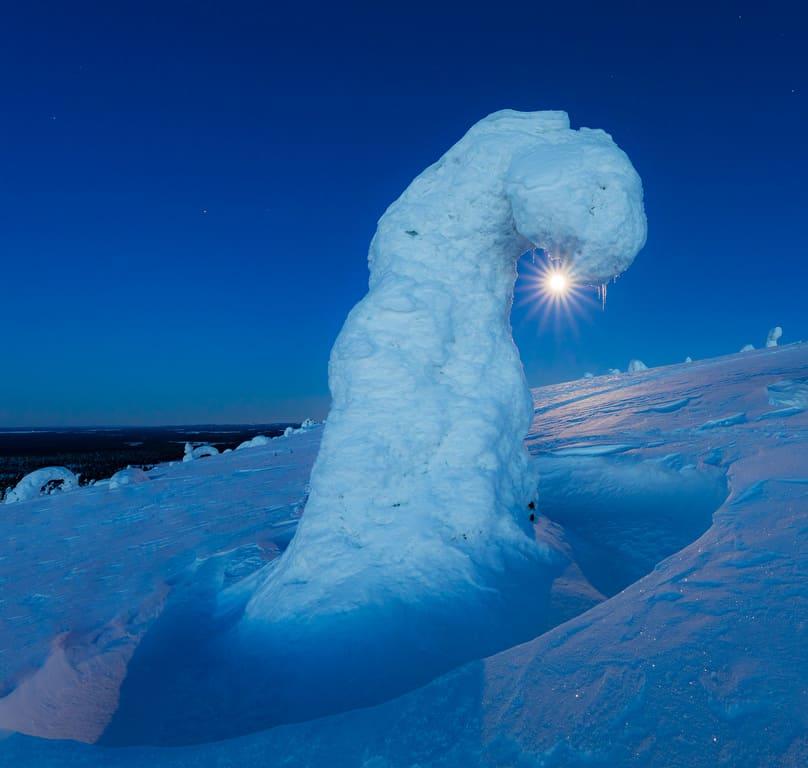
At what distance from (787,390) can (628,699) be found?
22.3 feet

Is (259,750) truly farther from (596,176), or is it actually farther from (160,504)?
(160,504)

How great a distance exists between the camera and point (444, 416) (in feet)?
14.3

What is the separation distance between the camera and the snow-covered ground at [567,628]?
180cm

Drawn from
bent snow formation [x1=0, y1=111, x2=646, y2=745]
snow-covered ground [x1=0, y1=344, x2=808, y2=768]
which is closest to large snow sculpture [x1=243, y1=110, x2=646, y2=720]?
bent snow formation [x1=0, y1=111, x2=646, y2=745]

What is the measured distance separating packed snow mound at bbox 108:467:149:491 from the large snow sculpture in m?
9.74

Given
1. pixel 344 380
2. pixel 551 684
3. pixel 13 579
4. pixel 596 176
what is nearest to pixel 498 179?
pixel 596 176

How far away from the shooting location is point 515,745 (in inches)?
73.6

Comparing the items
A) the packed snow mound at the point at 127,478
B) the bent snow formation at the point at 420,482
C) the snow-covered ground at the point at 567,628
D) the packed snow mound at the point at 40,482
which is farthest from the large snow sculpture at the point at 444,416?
the packed snow mound at the point at 40,482

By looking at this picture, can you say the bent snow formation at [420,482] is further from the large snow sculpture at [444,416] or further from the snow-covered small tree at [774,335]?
the snow-covered small tree at [774,335]

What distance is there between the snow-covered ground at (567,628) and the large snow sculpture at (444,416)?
0.40 m

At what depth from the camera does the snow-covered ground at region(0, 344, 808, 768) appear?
5.92 feet

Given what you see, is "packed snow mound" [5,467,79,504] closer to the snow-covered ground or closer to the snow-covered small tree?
the snow-covered ground

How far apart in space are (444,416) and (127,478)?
1110cm

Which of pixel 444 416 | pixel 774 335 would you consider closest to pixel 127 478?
pixel 444 416
